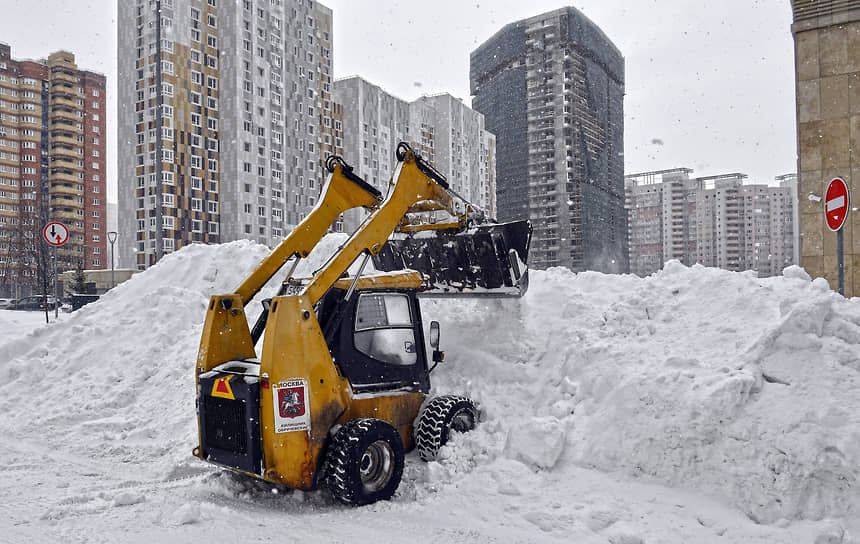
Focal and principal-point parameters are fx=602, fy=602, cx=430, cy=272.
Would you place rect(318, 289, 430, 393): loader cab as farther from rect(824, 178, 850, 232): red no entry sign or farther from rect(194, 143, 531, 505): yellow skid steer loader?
rect(824, 178, 850, 232): red no entry sign

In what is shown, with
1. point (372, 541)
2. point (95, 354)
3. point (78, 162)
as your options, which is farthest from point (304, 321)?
point (78, 162)

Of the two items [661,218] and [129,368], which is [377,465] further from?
[661,218]

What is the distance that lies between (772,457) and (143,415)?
7.61 meters

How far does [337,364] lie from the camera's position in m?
5.64

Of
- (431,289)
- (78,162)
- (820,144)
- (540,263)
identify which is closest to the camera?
(431,289)

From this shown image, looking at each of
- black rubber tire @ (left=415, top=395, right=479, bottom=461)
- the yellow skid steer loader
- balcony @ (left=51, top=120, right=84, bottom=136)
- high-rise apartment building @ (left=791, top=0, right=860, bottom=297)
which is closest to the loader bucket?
the yellow skid steer loader

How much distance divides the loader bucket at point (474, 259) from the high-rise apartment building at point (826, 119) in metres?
7.94

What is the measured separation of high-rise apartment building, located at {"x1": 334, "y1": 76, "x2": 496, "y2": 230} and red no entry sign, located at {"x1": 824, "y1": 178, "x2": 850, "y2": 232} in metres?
43.5

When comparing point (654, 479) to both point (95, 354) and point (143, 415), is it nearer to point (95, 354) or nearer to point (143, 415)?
point (143, 415)

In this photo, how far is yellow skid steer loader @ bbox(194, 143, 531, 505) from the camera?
4973 millimetres

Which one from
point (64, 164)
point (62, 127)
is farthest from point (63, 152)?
point (62, 127)

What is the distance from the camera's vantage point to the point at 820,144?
12.3 m

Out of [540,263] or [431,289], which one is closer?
[431,289]

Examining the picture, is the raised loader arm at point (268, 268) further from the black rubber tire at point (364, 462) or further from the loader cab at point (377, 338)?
the black rubber tire at point (364, 462)
